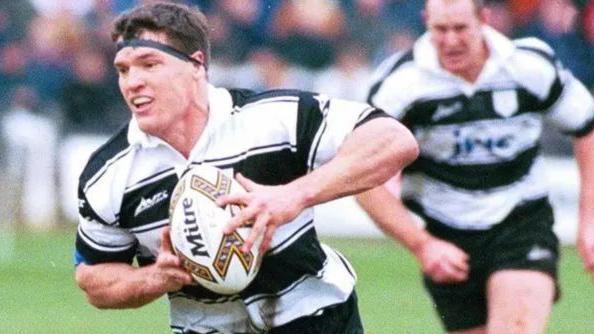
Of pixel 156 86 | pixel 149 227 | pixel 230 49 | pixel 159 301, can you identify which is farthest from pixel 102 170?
pixel 230 49

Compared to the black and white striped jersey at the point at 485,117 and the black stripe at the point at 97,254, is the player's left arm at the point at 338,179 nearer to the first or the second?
the black stripe at the point at 97,254

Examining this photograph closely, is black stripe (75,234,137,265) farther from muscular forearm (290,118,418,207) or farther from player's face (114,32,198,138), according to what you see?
muscular forearm (290,118,418,207)

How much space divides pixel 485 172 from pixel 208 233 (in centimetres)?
269

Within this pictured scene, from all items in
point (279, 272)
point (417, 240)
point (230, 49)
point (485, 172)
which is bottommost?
point (230, 49)

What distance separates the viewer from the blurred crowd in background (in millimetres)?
16891

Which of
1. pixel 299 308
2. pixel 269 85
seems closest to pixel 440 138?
pixel 299 308

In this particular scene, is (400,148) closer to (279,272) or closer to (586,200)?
(279,272)

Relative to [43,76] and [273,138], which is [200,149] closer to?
[273,138]

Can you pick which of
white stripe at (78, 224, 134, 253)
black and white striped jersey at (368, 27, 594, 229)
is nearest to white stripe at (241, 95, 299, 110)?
white stripe at (78, 224, 134, 253)

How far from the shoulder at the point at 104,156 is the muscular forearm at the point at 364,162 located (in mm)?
728

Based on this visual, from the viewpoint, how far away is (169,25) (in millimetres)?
6078

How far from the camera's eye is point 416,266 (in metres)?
15.0

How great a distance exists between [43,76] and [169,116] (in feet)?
39.1

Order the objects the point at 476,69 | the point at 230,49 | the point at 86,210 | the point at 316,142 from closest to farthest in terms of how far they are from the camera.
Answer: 1. the point at 316,142
2. the point at 86,210
3. the point at 476,69
4. the point at 230,49
